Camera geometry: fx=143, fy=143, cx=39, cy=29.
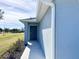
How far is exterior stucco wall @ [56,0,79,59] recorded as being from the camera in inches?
140

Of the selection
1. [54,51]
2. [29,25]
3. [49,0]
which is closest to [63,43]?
[54,51]

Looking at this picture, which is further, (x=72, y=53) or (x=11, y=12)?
(x=11, y=12)

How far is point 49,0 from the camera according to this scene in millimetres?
3688

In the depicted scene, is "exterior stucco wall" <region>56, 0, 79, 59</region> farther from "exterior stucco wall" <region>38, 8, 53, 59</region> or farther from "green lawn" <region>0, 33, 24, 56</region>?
"green lawn" <region>0, 33, 24, 56</region>

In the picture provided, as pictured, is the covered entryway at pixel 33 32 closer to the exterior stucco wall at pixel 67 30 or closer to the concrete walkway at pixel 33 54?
the concrete walkway at pixel 33 54

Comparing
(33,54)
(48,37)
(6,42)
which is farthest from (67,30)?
(6,42)

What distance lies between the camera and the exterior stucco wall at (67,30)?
357cm

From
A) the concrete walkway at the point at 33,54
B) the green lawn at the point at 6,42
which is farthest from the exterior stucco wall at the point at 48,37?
the green lawn at the point at 6,42

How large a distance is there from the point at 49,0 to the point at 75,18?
0.82 metres

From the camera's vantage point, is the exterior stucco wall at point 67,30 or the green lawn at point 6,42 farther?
the green lawn at point 6,42

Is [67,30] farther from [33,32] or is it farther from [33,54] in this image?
[33,32]

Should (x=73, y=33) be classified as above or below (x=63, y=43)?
above

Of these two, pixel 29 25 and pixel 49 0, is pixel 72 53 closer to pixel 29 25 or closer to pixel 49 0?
pixel 49 0

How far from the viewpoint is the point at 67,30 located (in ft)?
11.9
